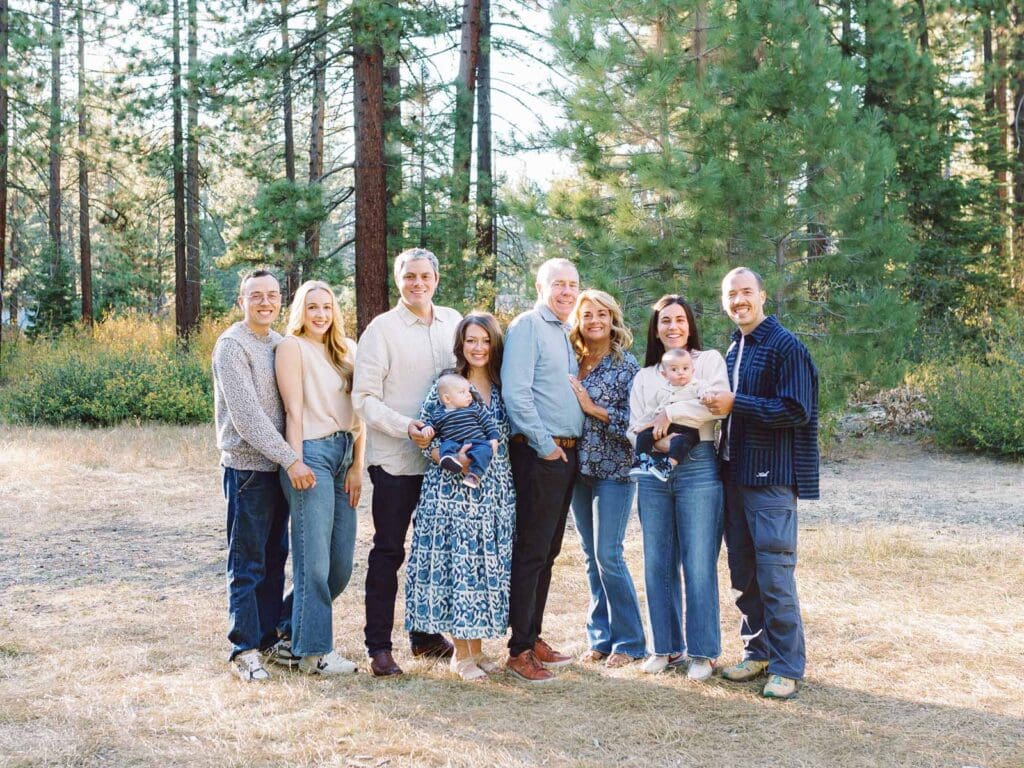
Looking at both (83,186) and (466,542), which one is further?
(83,186)

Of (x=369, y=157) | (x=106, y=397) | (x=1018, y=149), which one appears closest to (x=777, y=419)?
(x=369, y=157)

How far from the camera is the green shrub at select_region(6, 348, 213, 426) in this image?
12.9 metres

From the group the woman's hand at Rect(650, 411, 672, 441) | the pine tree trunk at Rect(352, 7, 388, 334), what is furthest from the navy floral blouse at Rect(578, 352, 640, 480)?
the pine tree trunk at Rect(352, 7, 388, 334)

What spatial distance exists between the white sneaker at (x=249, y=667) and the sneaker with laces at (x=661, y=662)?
1625 millimetres

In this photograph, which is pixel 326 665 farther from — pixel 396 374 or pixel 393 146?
pixel 393 146

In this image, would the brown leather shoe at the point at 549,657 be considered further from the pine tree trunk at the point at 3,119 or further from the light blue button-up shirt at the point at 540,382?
the pine tree trunk at the point at 3,119

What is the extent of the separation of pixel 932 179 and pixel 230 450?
14.1m

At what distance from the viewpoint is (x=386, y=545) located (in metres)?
4.09

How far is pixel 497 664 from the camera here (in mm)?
4266

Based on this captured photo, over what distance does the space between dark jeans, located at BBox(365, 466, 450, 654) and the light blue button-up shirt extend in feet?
1.78

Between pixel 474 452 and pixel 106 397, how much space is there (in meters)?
10.6

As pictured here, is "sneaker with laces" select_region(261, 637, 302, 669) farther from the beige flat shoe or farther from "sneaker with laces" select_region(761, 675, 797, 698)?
"sneaker with laces" select_region(761, 675, 797, 698)

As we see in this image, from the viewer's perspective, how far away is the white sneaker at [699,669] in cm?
405

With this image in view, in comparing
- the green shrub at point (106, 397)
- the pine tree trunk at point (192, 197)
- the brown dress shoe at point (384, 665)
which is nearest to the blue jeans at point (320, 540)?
the brown dress shoe at point (384, 665)
